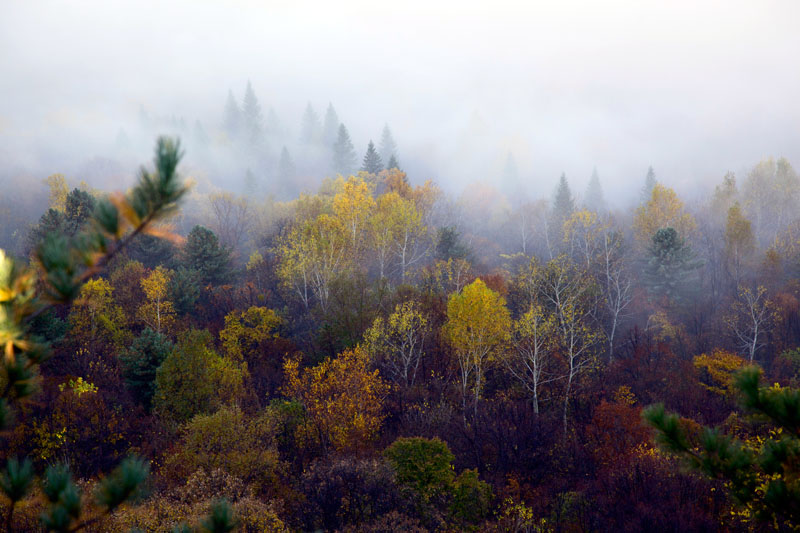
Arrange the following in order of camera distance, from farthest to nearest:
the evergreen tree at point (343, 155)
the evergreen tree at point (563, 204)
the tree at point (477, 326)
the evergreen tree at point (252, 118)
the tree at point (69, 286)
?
the evergreen tree at point (252, 118), the evergreen tree at point (343, 155), the evergreen tree at point (563, 204), the tree at point (477, 326), the tree at point (69, 286)

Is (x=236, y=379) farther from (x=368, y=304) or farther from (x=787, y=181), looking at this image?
(x=787, y=181)

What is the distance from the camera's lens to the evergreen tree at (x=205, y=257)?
44.0m

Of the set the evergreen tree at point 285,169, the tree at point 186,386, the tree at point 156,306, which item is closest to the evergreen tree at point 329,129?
the evergreen tree at point 285,169

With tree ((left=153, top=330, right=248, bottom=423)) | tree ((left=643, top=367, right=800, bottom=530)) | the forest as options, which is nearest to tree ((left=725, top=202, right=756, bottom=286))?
the forest

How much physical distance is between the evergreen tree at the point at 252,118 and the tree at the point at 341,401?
3577 inches

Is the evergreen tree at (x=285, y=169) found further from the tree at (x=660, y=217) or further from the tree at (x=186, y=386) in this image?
the tree at (x=186, y=386)

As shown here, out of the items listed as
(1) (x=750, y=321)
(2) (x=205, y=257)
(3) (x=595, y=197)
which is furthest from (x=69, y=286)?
(3) (x=595, y=197)

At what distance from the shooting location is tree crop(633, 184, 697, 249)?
60.7m

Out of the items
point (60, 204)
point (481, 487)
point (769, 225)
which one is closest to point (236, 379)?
point (481, 487)

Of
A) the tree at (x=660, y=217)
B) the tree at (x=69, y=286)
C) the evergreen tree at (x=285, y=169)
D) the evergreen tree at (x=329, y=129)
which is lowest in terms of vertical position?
the tree at (x=69, y=286)

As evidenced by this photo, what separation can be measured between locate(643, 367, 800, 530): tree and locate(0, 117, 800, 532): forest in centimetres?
3

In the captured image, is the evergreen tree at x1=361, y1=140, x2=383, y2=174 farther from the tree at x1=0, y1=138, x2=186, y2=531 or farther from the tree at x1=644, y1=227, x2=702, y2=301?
the tree at x1=0, y1=138, x2=186, y2=531

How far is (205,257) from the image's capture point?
44.4m

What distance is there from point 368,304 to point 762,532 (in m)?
26.2
